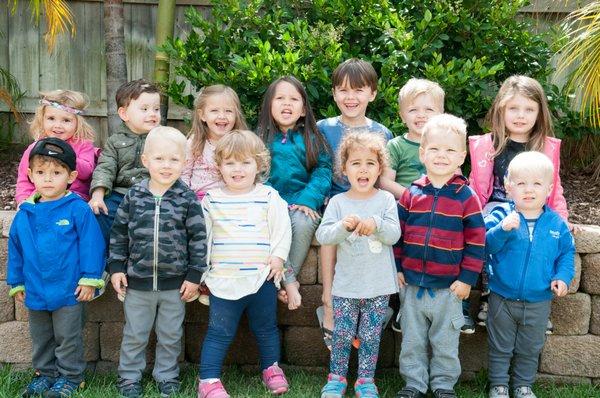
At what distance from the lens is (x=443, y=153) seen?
12.3 ft

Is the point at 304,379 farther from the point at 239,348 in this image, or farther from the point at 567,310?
the point at 567,310

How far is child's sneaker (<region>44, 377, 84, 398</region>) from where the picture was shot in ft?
12.5

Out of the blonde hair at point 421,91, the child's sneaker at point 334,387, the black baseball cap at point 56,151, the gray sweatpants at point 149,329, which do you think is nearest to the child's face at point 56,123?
the black baseball cap at point 56,151

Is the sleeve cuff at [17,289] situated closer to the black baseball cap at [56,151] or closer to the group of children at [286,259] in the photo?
the group of children at [286,259]

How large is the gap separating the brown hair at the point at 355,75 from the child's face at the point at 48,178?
162 centimetres

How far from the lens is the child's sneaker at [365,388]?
380cm

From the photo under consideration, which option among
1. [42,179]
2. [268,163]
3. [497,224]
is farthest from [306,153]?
[42,179]

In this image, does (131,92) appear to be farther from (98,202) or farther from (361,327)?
(361,327)

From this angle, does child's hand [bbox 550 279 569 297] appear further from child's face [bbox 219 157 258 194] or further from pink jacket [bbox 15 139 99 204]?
pink jacket [bbox 15 139 99 204]

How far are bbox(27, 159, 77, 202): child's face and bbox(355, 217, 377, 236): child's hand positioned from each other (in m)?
1.56

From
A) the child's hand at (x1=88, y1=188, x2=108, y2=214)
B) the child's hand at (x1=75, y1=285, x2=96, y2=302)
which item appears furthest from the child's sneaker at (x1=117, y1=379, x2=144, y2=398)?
the child's hand at (x1=88, y1=188, x2=108, y2=214)

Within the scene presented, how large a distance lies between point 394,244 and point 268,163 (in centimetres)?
82

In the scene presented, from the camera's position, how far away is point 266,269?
3.90 metres

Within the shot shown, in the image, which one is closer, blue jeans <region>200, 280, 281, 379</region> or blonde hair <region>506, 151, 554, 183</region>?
blonde hair <region>506, 151, 554, 183</region>
